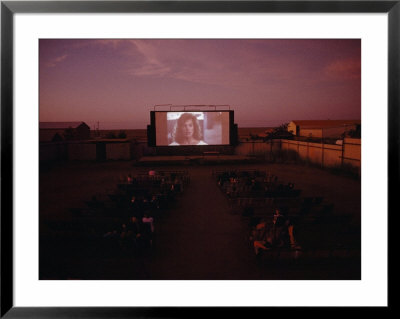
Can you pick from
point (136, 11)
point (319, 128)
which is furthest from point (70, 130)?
point (319, 128)

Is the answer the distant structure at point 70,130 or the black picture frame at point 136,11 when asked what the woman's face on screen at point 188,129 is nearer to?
the distant structure at point 70,130

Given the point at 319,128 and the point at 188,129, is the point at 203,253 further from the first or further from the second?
the point at 319,128

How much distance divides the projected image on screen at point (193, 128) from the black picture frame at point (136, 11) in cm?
518

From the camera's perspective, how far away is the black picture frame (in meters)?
3.21

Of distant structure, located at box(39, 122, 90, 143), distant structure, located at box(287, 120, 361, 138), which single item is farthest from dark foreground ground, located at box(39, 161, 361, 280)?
distant structure, located at box(287, 120, 361, 138)

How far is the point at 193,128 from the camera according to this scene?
882cm

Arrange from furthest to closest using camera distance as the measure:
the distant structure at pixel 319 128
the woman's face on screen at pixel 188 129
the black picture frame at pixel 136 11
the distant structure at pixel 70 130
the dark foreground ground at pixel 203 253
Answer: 1. the woman's face on screen at pixel 188 129
2. the distant structure at pixel 319 128
3. the distant structure at pixel 70 130
4. the dark foreground ground at pixel 203 253
5. the black picture frame at pixel 136 11

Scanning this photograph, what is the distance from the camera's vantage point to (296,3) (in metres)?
3.20

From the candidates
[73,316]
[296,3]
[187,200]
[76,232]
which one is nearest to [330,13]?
[296,3]

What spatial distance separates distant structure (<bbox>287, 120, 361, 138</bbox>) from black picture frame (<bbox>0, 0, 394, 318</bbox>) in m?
4.89

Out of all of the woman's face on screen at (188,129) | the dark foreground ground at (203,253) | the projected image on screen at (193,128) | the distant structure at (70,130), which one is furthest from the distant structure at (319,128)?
the distant structure at (70,130)

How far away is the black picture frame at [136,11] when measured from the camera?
10.5 ft

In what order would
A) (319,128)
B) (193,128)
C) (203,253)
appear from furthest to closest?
(319,128) < (193,128) < (203,253)

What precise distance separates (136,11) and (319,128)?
8117mm
